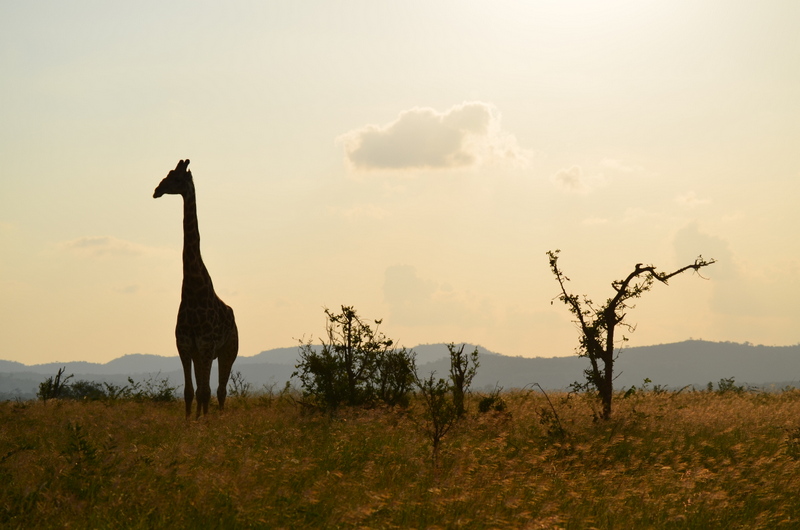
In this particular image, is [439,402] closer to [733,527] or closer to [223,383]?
[733,527]

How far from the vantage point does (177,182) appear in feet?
47.6

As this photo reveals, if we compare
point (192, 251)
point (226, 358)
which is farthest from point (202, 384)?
point (192, 251)

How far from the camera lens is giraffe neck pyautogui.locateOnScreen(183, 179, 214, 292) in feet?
47.9

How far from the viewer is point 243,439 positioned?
10.7m

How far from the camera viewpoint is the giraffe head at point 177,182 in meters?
14.3

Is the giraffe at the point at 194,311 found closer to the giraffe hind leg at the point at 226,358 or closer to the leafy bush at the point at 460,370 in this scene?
the giraffe hind leg at the point at 226,358

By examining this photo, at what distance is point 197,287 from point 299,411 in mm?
3906

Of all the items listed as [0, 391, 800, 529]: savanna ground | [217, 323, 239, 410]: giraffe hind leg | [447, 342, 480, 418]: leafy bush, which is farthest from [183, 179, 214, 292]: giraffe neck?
[447, 342, 480, 418]: leafy bush

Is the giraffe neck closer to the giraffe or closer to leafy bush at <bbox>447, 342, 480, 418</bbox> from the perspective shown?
the giraffe

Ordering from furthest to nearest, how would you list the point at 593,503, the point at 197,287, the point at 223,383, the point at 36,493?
the point at 223,383, the point at 197,287, the point at 593,503, the point at 36,493

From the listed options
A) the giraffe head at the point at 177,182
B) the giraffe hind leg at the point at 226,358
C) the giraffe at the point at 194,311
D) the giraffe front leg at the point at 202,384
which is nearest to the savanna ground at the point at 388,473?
the giraffe front leg at the point at 202,384

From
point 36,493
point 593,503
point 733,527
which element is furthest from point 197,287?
point 733,527

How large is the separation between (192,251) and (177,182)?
4.83 ft

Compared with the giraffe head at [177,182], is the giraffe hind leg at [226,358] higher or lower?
lower
